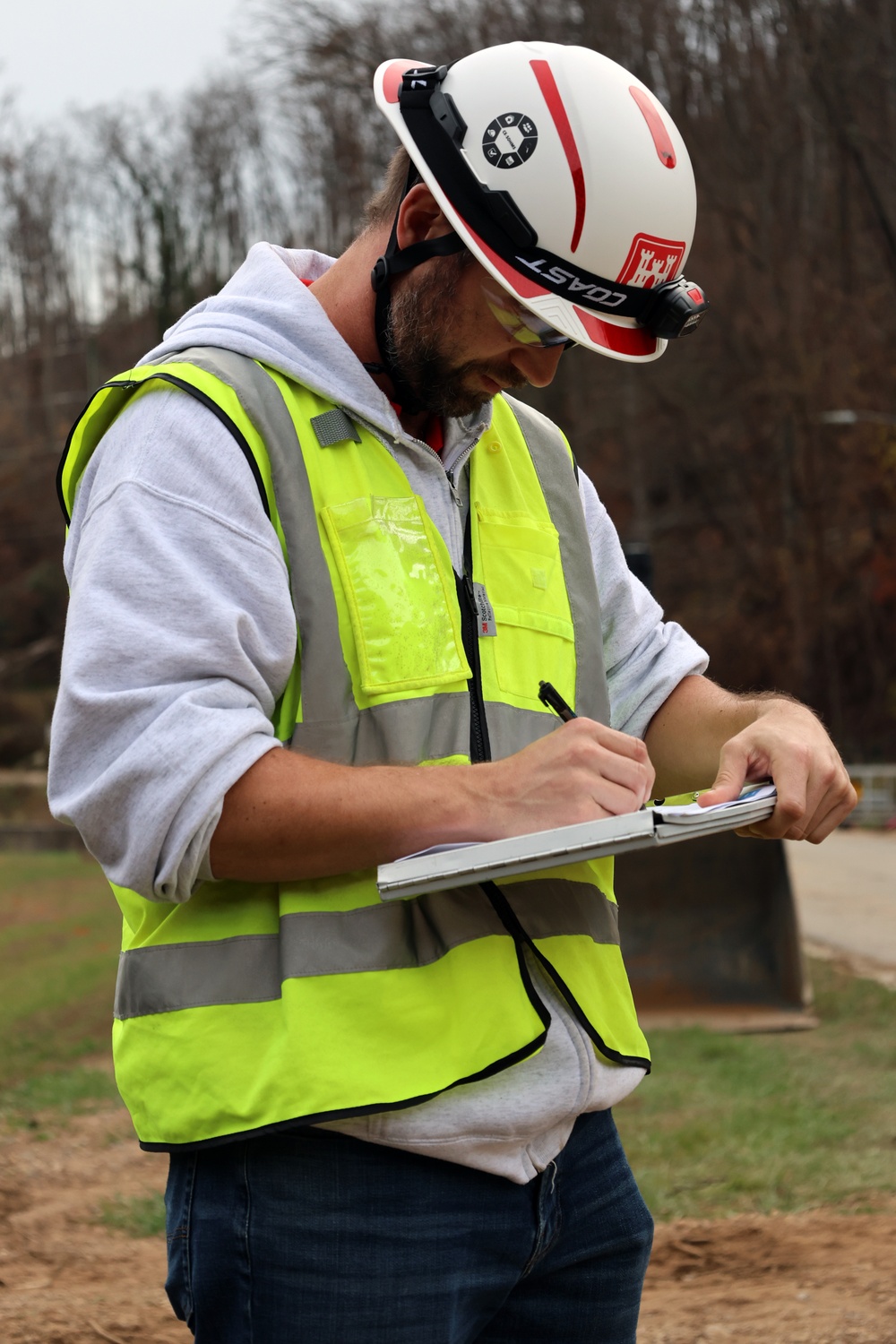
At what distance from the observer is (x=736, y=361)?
3612 centimetres

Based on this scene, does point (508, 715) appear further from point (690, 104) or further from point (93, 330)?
point (93, 330)

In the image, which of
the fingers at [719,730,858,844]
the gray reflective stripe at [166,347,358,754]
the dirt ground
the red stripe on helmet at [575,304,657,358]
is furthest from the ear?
the dirt ground

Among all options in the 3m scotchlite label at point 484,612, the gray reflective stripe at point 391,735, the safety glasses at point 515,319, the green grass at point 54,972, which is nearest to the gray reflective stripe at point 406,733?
the gray reflective stripe at point 391,735

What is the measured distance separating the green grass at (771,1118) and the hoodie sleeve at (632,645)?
3104 millimetres

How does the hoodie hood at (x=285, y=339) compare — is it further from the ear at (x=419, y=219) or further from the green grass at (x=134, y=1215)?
the green grass at (x=134, y=1215)

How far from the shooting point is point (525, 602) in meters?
2.17

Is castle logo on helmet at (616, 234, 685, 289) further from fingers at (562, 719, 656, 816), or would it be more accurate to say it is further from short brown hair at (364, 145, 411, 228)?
fingers at (562, 719, 656, 816)

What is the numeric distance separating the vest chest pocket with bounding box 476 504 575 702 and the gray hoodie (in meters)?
0.23

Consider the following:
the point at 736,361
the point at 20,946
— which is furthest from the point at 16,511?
the point at 20,946

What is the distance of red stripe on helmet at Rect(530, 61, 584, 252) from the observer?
2066mm

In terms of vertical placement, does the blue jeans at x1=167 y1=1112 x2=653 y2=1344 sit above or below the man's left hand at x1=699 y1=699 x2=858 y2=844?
below

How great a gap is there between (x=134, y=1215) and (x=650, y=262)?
4.02 m

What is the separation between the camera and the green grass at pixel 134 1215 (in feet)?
16.2

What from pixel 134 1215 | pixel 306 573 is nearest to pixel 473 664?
pixel 306 573
